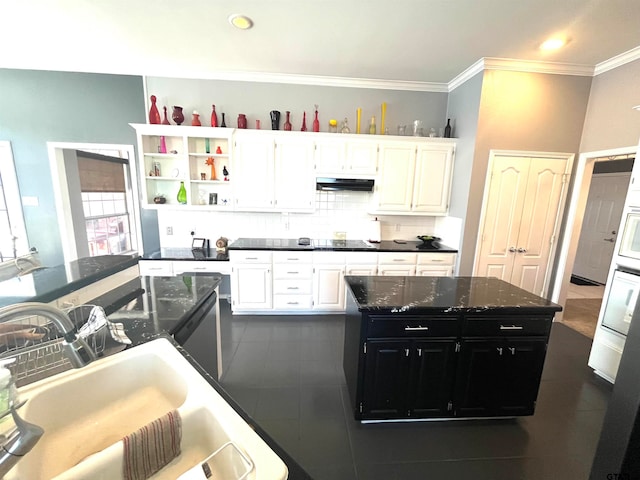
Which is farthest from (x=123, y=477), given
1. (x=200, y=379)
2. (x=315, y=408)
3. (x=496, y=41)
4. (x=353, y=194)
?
(x=496, y=41)

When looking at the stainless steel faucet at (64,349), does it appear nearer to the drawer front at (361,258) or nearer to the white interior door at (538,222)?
the drawer front at (361,258)

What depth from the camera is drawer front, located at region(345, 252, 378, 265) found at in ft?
11.2

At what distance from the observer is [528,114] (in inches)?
120

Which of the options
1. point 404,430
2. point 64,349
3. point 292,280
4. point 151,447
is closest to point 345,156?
point 292,280

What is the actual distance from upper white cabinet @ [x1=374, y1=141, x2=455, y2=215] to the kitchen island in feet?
6.29

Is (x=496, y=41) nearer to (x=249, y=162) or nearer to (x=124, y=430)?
(x=249, y=162)

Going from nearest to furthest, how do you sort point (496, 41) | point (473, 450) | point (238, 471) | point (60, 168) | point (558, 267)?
point (238, 471) < point (473, 450) < point (496, 41) < point (558, 267) < point (60, 168)

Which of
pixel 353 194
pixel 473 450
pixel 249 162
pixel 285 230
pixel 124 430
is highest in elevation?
pixel 249 162

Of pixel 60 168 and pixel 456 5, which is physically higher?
pixel 456 5

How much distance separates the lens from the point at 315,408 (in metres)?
2.00

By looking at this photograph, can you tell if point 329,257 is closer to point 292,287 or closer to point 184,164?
point 292,287

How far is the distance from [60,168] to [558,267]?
6.72 meters

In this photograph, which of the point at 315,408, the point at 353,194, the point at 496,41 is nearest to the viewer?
the point at 315,408

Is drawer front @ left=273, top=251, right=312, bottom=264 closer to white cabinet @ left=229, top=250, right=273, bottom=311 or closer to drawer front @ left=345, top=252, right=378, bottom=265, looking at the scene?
white cabinet @ left=229, top=250, right=273, bottom=311
